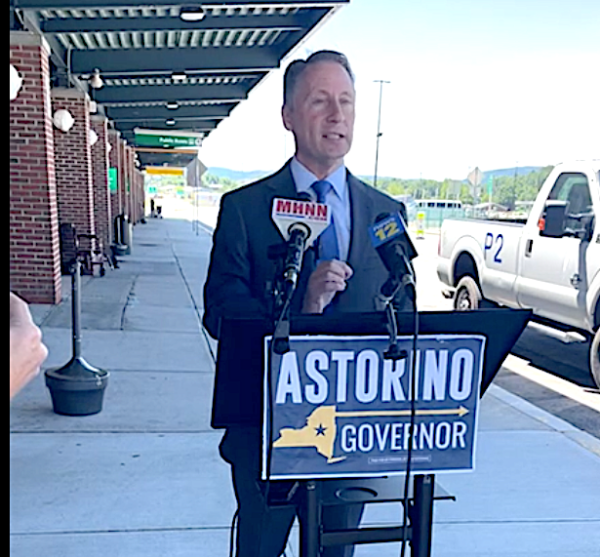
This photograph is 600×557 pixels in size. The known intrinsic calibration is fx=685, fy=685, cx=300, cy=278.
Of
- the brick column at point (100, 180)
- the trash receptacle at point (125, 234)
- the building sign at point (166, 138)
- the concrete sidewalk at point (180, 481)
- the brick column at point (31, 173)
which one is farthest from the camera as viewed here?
the building sign at point (166, 138)

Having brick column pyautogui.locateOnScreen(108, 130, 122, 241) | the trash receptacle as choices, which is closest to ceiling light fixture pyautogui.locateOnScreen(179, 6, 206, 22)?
the trash receptacle

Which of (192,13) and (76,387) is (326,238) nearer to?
(76,387)

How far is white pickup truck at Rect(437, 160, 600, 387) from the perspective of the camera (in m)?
5.75

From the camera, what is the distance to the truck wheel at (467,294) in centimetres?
721

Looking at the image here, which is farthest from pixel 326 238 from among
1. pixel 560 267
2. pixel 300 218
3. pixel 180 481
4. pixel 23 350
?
pixel 560 267

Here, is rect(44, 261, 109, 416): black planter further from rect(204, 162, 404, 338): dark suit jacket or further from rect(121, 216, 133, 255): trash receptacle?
rect(121, 216, 133, 255): trash receptacle

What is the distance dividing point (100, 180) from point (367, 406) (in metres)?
11.6

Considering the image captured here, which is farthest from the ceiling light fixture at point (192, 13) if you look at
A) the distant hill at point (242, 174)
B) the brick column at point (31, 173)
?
the distant hill at point (242, 174)

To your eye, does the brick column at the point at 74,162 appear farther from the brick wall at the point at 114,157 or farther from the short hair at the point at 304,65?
the short hair at the point at 304,65

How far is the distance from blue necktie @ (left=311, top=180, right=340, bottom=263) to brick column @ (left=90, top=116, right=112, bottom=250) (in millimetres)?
10942

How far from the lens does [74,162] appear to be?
9992mm

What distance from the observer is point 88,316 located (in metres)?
7.80

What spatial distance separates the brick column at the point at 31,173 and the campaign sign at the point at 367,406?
638 centimetres
